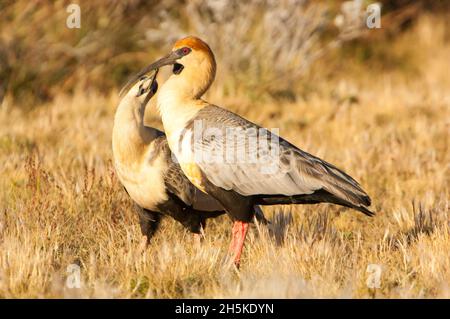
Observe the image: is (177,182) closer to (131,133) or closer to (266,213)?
(131,133)

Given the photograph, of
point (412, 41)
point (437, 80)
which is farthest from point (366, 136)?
point (412, 41)

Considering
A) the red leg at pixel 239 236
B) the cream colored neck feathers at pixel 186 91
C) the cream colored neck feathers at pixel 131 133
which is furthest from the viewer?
the cream colored neck feathers at pixel 131 133

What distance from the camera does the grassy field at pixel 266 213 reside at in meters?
4.79

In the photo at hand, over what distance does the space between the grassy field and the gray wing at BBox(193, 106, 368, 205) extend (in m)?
0.39

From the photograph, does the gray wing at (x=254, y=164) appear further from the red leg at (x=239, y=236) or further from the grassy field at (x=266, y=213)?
the grassy field at (x=266, y=213)

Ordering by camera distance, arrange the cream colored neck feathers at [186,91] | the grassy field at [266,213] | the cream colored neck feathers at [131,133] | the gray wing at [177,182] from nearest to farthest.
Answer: the grassy field at [266,213], the cream colored neck feathers at [186,91], the gray wing at [177,182], the cream colored neck feathers at [131,133]

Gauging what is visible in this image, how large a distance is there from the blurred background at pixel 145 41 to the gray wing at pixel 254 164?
4598 millimetres

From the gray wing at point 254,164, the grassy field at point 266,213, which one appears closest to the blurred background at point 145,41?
the grassy field at point 266,213

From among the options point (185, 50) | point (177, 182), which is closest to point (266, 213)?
point (177, 182)

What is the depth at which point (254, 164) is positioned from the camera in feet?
17.5

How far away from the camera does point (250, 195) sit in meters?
5.34

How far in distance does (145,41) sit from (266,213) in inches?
214

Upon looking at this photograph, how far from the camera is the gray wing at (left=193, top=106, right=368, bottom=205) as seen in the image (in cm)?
523

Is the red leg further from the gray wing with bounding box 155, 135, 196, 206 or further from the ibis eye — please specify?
the ibis eye
